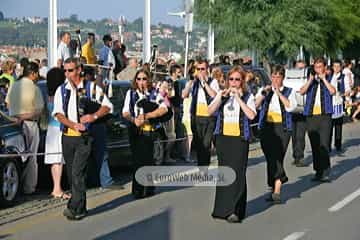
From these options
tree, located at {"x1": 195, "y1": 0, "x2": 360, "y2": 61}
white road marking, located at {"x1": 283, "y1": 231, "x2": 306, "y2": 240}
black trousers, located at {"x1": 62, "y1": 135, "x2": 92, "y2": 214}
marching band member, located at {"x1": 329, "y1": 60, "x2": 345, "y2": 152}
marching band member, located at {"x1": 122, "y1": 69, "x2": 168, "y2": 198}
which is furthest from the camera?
tree, located at {"x1": 195, "y1": 0, "x2": 360, "y2": 61}

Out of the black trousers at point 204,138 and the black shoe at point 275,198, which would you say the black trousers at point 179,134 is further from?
the black shoe at point 275,198

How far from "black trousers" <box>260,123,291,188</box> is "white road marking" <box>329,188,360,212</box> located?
30.4 inches

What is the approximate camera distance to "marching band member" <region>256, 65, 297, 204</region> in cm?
1167

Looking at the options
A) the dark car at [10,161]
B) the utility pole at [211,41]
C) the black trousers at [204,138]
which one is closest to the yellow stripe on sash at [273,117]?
the black trousers at [204,138]

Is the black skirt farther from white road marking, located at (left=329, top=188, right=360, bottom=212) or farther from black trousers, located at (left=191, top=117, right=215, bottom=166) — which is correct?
black trousers, located at (left=191, top=117, right=215, bottom=166)

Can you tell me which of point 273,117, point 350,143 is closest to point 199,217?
point 273,117

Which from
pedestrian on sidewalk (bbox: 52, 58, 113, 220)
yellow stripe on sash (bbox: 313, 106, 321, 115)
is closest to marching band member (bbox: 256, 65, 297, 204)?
yellow stripe on sash (bbox: 313, 106, 321, 115)

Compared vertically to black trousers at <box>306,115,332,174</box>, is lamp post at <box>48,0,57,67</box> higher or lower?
higher

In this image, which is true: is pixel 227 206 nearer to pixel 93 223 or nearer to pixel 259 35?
pixel 93 223

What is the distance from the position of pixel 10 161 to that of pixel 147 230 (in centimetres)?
250

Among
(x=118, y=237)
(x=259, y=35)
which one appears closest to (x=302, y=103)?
(x=118, y=237)

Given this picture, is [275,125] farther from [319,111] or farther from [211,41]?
[211,41]

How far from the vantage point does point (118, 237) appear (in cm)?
939

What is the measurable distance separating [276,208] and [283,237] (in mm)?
1931
